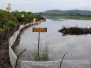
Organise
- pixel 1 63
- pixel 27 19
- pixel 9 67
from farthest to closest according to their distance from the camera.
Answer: pixel 27 19
pixel 1 63
pixel 9 67

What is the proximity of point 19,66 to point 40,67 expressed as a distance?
37 centimetres

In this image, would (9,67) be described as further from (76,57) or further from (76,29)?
(76,29)

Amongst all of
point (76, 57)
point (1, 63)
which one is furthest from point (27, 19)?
point (1, 63)

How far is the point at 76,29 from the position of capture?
54.6 feet

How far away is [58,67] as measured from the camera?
342 centimetres

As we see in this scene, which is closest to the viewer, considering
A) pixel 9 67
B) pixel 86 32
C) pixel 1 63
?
pixel 9 67

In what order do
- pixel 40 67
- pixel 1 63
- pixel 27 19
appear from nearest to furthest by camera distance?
pixel 40 67 < pixel 1 63 < pixel 27 19

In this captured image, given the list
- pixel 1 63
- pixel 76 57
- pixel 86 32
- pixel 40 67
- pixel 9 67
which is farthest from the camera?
pixel 86 32

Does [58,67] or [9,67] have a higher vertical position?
[58,67]

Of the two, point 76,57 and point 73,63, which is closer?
point 73,63

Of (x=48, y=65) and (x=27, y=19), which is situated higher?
(x=48, y=65)

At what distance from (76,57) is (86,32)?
9588mm

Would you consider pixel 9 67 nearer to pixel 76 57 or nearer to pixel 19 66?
pixel 19 66

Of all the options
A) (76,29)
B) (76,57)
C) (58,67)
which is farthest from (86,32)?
(58,67)
